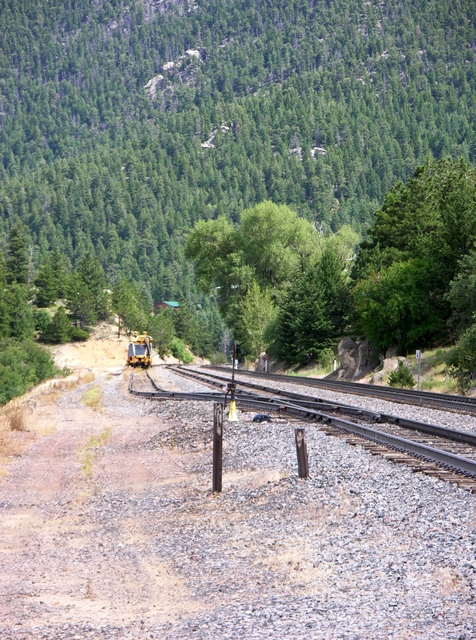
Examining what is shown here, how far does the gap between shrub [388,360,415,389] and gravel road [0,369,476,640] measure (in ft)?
72.4

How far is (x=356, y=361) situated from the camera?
50812mm

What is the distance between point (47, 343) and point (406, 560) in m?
114

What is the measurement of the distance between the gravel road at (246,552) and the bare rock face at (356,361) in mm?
33956

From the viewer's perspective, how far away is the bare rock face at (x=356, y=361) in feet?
163

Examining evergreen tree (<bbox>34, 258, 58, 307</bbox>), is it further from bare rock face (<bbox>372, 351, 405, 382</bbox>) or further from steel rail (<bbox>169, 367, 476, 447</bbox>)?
steel rail (<bbox>169, 367, 476, 447</bbox>)

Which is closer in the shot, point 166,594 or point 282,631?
point 282,631

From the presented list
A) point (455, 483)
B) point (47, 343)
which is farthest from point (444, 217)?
point (47, 343)

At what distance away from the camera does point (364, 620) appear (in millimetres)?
6270

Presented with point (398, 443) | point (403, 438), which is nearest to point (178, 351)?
point (403, 438)

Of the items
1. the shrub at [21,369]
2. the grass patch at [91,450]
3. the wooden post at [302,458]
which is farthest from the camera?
the shrub at [21,369]

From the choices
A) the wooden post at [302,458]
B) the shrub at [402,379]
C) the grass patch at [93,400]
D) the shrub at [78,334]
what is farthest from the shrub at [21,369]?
the wooden post at [302,458]

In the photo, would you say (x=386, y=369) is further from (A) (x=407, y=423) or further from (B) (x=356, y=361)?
(A) (x=407, y=423)

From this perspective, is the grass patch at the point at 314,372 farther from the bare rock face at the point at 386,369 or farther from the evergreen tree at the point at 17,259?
the evergreen tree at the point at 17,259

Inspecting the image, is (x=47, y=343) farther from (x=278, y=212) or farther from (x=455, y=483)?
(x=455, y=483)
